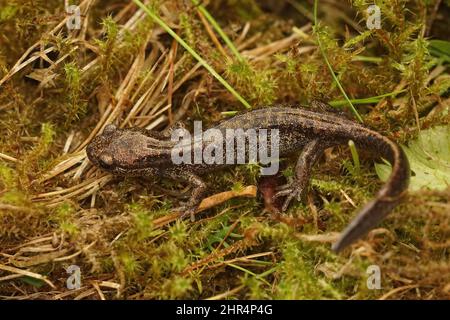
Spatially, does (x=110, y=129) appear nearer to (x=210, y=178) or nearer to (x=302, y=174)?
(x=210, y=178)

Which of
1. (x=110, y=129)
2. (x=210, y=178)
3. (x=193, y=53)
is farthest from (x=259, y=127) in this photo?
(x=110, y=129)

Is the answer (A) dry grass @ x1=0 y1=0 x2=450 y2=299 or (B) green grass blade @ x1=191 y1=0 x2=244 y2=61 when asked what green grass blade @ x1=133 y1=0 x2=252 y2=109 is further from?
(B) green grass blade @ x1=191 y1=0 x2=244 y2=61

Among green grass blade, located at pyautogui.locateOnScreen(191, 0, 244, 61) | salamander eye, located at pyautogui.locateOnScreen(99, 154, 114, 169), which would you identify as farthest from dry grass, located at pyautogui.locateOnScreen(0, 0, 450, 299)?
salamander eye, located at pyautogui.locateOnScreen(99, 154, 114, 169)

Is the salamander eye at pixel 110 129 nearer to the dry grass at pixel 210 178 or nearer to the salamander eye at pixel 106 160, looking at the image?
the dry grass at pixel 210 178

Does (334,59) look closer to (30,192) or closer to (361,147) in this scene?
(361,147)

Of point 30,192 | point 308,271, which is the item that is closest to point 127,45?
point 30,192

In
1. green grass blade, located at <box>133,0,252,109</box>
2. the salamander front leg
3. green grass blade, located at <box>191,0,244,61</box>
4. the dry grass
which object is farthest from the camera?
green grass blade, located at <box>191,0,244,61</box>

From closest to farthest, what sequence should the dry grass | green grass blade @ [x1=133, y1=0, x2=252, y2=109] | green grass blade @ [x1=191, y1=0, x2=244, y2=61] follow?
the dry grass
green grass blade @ [x1=133, y1=0, x2=252, y2=109]
green grass blade @ [x1=191, y1=0, x2=244, y2=61]

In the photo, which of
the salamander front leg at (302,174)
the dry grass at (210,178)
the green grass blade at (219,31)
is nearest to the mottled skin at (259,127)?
the salamander front leg at (302,174)
